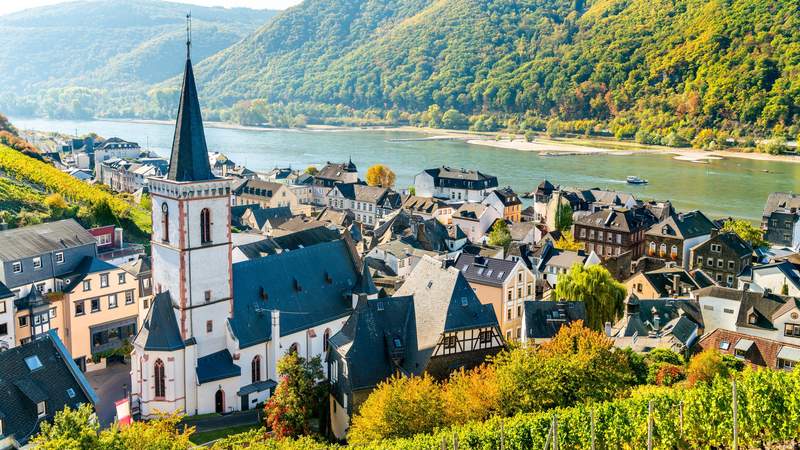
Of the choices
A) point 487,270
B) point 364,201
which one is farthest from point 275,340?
point 364,201

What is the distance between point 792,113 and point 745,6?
127 ft

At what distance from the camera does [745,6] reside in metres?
188

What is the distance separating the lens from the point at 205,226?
33312mm

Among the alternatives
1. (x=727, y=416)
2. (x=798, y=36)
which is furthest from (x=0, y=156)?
(x=798, y=36)

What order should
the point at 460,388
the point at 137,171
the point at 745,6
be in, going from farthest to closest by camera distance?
the point at 745,6 → the point at 137,171 → the point at 460,388

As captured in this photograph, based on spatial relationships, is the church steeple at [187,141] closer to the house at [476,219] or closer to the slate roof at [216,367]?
the slate roof at [216,367]

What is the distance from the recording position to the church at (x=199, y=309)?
32.4 metres

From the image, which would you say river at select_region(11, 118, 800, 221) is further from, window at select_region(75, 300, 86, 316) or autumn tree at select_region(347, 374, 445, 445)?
autumn tree at select_region(347, 374, 445, 445)

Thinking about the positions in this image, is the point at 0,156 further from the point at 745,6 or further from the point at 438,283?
the point at 745,6

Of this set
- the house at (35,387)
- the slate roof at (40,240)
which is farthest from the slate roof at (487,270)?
the house at (35,387)

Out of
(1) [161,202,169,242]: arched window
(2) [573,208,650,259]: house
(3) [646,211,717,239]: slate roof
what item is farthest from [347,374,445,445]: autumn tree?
(2) [573,208,650,259]: house

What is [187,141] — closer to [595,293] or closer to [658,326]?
[595,293]

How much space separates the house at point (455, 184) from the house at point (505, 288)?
5056 centimetres

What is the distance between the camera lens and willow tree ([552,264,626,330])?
43094 millimetres
